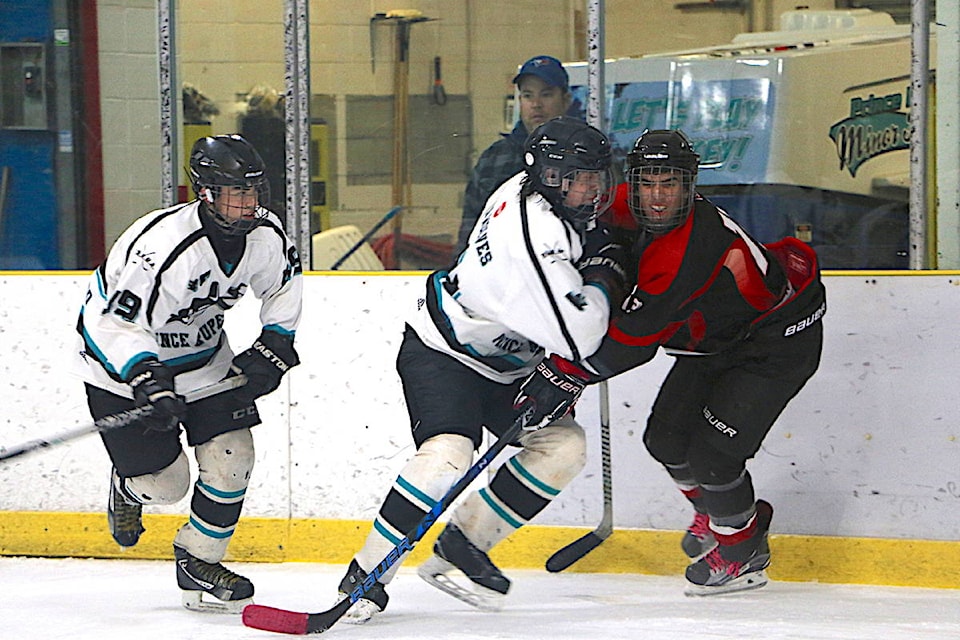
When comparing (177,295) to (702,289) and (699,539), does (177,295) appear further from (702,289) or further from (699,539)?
(699,539)

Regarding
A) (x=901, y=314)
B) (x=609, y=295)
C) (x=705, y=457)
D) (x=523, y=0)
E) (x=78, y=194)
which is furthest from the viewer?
(x=78, y=194)

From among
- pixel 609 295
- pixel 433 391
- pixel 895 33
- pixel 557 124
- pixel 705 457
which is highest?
pixel 895 33

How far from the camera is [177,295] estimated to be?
2834mm

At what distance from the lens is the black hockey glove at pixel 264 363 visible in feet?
9.52

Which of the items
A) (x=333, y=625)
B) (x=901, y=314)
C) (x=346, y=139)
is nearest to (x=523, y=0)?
(x=346, y=139)

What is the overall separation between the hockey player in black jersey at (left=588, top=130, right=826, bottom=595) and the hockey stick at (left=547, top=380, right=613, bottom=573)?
109mm

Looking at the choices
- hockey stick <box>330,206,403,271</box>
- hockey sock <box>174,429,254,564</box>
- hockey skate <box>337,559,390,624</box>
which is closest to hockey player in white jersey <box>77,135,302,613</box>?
hockey sock <box>174,429,254,564</box>

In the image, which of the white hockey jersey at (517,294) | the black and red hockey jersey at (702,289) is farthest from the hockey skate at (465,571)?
the black and red hockey jersey at (702,289)

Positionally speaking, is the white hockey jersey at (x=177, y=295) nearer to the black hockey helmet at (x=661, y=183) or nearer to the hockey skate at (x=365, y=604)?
the hockey skate at (x=365, y=604)

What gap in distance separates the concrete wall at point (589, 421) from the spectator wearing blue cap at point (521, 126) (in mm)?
312

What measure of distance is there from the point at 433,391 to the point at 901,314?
126 cm

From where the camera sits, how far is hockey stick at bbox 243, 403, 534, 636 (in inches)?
108

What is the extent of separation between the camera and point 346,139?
12.9ft

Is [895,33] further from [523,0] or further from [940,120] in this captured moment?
[523,0]
